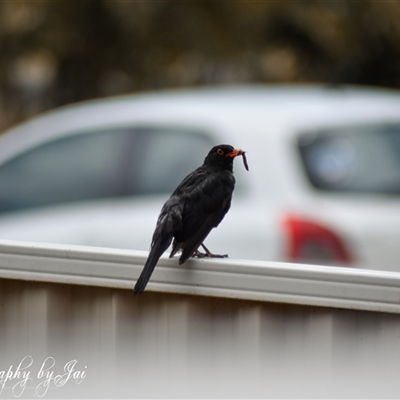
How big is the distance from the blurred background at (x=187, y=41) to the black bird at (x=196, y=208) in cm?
614

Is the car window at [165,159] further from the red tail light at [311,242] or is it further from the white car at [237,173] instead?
the red tail light at [311,242]

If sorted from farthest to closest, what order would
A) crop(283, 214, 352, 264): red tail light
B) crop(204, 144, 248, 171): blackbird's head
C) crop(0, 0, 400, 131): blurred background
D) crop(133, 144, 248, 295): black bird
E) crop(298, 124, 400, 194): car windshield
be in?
crop(0, 0, 400, 131): blurred background, crop(298, 124, 400, 194): car windshield, crop(283, 214, 352, 264): red tail light, crop(204, 144, 248, 171): blackbird's head, crop(133, 144, 248, 295): black bird

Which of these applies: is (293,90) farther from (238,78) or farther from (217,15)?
(238,78)

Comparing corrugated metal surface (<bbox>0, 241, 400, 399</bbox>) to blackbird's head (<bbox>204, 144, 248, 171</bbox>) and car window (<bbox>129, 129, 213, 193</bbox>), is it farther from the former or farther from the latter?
car window (<bbox>129, 129, 213, 193</bbox>)

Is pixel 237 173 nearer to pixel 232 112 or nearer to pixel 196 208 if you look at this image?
pixel 232 112

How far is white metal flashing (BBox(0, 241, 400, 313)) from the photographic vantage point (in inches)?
105

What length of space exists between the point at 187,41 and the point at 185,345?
24.7 feet

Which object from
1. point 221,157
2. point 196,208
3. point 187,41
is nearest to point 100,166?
point 221,157

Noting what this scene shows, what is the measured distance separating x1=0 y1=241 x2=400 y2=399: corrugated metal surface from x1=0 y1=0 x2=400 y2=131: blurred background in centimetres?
722

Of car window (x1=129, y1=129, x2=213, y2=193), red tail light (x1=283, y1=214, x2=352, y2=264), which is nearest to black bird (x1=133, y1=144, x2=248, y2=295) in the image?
red tail light (x1=283, y1=214, x2=352, y2=264)

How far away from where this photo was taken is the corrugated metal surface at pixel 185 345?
8.95 feet

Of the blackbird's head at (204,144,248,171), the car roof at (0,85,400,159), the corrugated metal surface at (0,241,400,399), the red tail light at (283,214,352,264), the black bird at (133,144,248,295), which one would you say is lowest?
the corrugated metal surface at (0,241,400,399)

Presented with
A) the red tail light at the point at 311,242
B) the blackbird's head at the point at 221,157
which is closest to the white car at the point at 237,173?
the red tail light at the point at 311,242

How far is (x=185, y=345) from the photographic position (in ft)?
9.47
